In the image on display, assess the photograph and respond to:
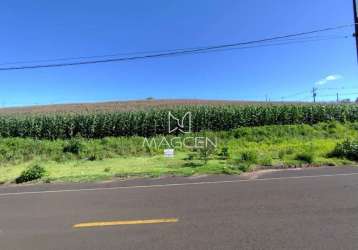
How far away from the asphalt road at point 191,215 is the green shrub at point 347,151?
532 centimetres

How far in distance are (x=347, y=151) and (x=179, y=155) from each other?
9.13m

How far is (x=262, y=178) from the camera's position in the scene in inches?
434

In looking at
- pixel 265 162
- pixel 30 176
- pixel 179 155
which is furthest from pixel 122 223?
pixel 179 155

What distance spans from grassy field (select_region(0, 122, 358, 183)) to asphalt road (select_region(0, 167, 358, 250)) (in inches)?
126

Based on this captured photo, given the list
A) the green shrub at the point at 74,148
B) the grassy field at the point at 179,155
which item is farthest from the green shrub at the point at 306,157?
the green shrub at the point at 74,148

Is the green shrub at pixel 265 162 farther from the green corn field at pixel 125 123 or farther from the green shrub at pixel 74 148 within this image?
the green corn field at pixel 125 123

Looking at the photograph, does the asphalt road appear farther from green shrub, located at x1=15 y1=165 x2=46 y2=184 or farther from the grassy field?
the grassy field

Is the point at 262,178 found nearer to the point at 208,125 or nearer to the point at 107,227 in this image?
the point at 107,227

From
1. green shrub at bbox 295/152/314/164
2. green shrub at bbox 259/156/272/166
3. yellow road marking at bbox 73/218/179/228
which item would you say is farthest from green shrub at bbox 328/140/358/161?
yellow road marking at bbox 73/218/179/228

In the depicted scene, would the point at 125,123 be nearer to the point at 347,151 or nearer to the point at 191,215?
the point at 347,151

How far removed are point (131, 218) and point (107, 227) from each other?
25.6 inches

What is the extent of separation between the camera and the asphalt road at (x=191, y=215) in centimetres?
516

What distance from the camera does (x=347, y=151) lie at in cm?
1548

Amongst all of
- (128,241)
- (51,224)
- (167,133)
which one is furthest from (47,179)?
(167,133)
